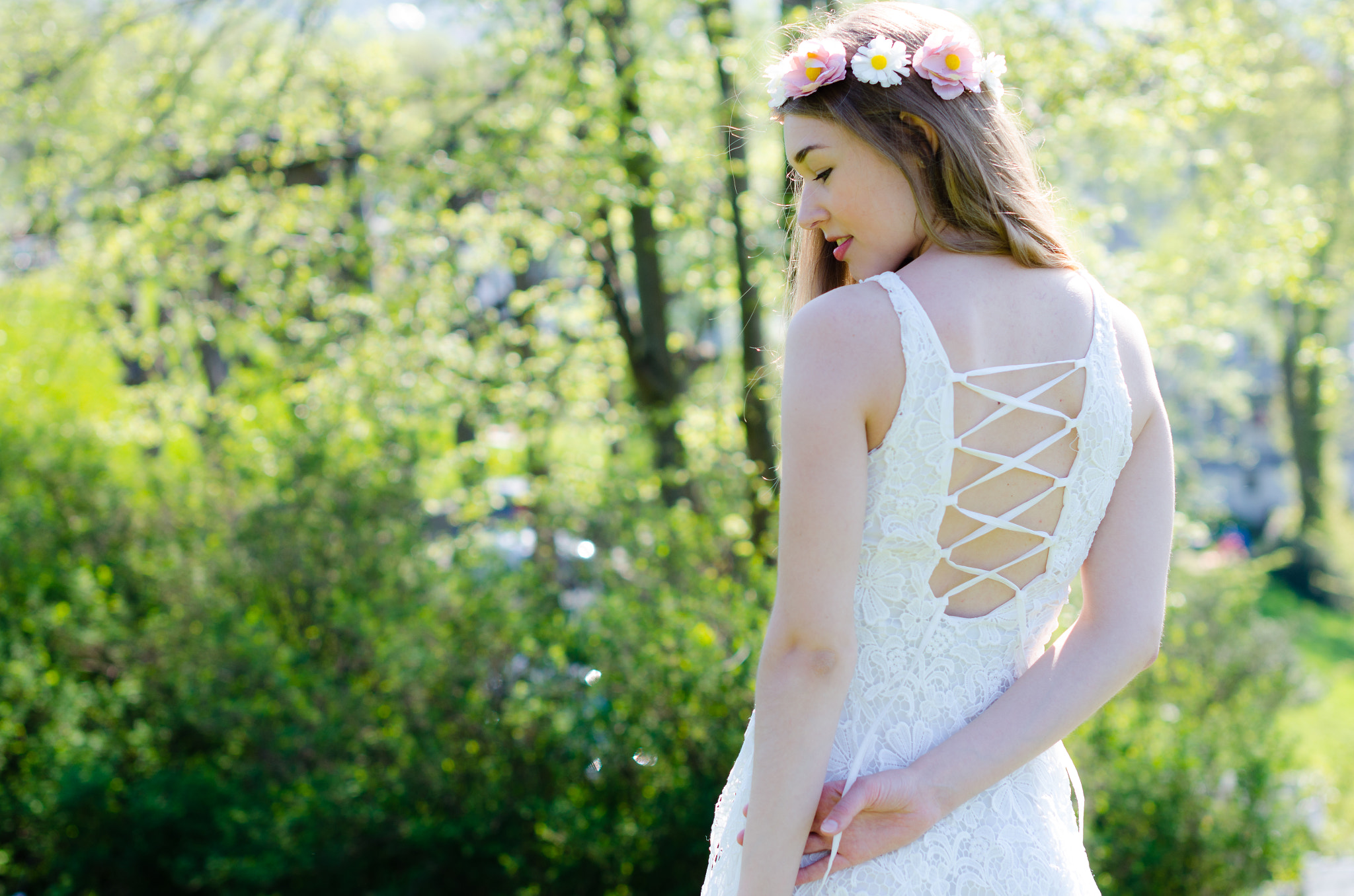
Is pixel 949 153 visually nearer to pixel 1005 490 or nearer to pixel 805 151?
→ pixel 805 151

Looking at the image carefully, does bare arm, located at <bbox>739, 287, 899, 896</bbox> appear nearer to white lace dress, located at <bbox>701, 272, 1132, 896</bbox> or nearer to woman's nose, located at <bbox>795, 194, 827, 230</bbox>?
white lace dress, located at <bbox>701, 272, 1132, 896</bbox>

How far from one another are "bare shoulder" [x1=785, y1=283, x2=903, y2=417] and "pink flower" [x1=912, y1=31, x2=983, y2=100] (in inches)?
12.6

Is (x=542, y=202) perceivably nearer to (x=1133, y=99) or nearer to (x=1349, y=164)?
(x=1133, y=99)

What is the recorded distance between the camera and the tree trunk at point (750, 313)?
14.6 feet

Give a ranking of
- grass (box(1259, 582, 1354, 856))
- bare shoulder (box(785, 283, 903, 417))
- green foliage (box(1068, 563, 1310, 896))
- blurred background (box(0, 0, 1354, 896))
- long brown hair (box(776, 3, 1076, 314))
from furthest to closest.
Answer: grass (box(1259, 582, 1354, 856))
blurred background (box(0, 0, 1354, 896))
green foliage (box(1068, 563, 1310, 896))
long brown hair (box(776, 3, 1076, 314))
bare shoulder (box(785, 283, 903, 417))

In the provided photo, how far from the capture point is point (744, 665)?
3514mm

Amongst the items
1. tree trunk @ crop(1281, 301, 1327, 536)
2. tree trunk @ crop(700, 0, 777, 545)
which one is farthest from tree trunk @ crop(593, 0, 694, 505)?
tree trunk @ crop(1281, 301, 1327, 536)

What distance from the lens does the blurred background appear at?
3.66 m

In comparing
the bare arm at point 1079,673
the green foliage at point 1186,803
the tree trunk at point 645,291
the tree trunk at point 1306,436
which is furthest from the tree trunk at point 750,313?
the tree trunk at point 1306,436

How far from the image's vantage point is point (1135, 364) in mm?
1355

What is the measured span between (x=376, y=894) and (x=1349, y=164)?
1555 cm

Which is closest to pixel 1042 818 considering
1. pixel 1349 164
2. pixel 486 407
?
pixel 486 407

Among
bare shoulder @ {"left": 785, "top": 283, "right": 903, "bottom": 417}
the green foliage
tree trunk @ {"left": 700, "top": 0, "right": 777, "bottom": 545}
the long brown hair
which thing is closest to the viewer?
bare shoulder @ {"left": 785, "top": 283, "right": 903, "bottom": 417}

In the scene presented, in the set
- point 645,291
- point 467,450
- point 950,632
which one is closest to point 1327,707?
point 645,291
